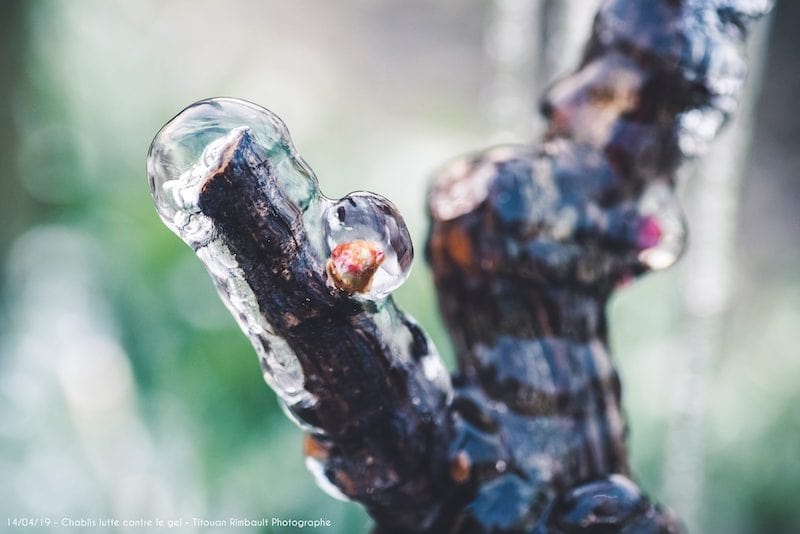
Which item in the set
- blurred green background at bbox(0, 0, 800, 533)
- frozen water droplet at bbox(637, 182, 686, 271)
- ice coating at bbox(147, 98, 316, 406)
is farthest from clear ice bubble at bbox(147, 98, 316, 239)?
blurred green background at bbox(0, 0, 800, 533)

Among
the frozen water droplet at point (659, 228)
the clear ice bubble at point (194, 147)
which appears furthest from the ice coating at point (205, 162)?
the frozen water droplet at point (659, 228)

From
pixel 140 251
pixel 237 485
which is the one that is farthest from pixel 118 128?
pixel 237 485

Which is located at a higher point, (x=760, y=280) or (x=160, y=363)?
(x=160, y=363)

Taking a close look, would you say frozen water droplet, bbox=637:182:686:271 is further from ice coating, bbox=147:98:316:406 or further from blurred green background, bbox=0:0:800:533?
blurred green background, bbox=0:0:800:533

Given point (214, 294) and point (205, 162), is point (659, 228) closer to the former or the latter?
point (205, 162)

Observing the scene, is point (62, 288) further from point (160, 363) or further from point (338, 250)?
point (338, 250)

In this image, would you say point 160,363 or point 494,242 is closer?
point 494,242

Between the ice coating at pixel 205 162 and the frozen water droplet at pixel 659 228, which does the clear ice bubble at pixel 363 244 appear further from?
the frozen water droplet at pixel 659 228

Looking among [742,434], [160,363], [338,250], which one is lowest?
[742,434]
